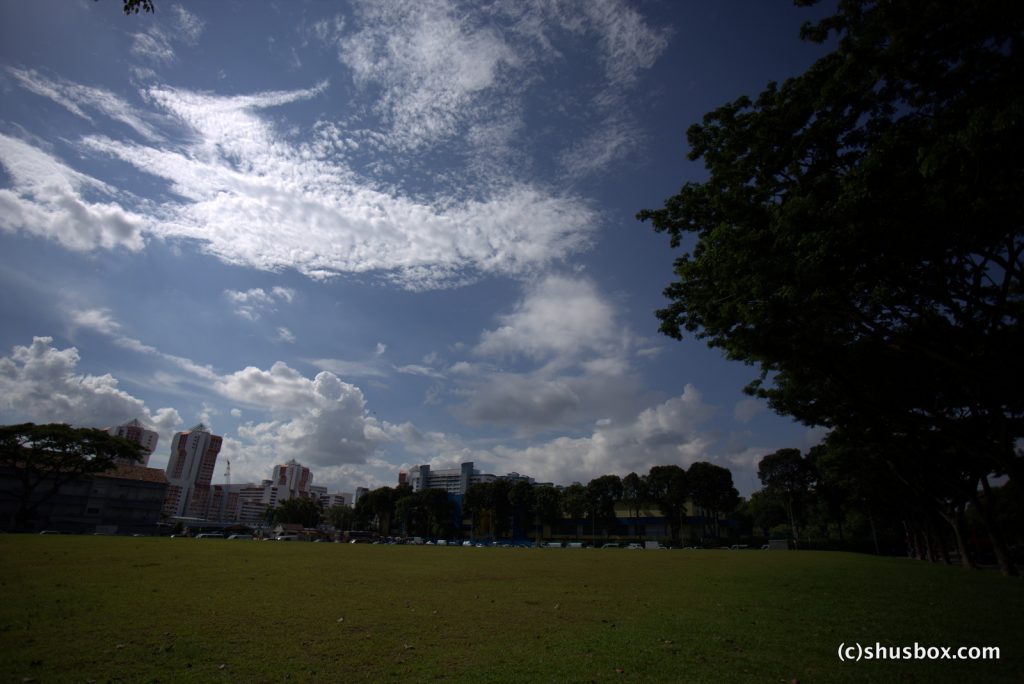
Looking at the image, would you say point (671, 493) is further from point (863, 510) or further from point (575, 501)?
point (863, 510)

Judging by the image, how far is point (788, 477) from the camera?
77.8 m

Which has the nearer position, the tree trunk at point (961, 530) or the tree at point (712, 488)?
the tree trunk at point (961, 530)

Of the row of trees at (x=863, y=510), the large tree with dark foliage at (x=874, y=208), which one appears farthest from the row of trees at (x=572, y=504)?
the large tree with dark foliage at (x=874, y=208)

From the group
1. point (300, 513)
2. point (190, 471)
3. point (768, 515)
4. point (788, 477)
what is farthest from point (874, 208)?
point (190, 471)

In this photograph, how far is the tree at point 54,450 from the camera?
2039 inches

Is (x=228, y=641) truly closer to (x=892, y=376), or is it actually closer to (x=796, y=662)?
(x=796, y=662)

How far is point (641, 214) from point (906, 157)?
687 cm

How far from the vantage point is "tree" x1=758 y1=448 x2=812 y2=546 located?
7681 cm

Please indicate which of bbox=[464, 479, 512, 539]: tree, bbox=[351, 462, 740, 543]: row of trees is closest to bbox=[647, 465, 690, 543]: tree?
bbox=[351, 462, 740, 543]: row of trees

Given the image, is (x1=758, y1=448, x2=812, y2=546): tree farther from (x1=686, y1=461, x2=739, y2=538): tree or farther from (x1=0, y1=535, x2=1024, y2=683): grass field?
(x1=0, y1=535, x2=1024, y2=683): grass field

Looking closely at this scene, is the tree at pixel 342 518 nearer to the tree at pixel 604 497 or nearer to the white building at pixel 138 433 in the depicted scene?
the white building at pixel 138 433

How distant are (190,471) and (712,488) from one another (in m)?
173

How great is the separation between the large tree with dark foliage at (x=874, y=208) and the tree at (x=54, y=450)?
6587cm

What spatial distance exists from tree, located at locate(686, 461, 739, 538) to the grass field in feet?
237
